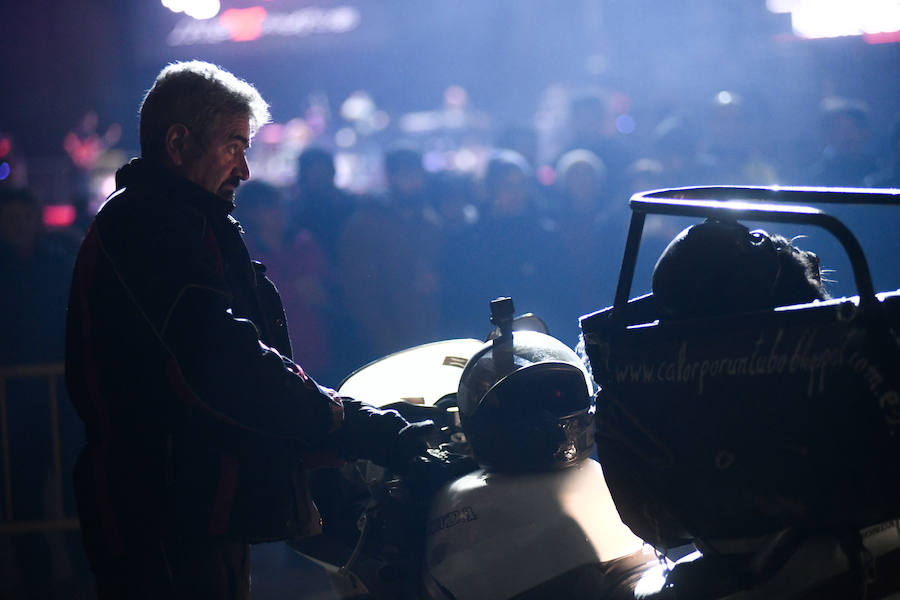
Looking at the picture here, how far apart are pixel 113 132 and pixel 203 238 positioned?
784 centimetres

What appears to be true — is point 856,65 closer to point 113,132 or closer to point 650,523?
point 113,132

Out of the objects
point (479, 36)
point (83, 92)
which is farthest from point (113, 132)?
point (479, 36)

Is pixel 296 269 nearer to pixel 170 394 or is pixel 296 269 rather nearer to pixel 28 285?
pixel 28 285

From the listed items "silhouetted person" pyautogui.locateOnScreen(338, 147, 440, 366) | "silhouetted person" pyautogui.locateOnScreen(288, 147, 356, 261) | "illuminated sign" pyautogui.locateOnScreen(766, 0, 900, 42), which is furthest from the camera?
"illuminated sign" pyautogui.locateOnScreen(766, 0, 900, 42)

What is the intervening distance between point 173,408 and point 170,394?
0.04m

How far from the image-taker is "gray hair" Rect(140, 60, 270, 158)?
227 centimetres

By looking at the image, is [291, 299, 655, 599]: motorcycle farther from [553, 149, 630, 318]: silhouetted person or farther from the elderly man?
[553, 149, 630, 318]: silhouetted person

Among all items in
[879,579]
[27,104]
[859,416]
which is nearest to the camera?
[859,416]

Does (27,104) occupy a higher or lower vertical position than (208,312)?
higher

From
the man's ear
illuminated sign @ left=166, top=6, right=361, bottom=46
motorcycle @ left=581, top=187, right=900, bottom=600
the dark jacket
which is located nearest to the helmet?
the dark jacket

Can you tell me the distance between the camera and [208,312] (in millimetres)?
2035

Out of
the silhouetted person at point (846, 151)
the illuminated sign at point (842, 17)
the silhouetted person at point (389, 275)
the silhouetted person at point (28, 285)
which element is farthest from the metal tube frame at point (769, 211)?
the illuminated sign at point (842, 17)

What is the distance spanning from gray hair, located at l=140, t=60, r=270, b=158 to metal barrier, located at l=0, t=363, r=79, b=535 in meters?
2.95

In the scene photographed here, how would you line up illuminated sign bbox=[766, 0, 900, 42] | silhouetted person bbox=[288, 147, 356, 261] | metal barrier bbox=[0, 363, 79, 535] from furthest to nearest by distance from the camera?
illuminated sign bbox=[766, 0, 900, 42]
silhouetted person bbox=[288, 147, 356, 261]
metal barrier bbox=[0, 363, 79, 535]
